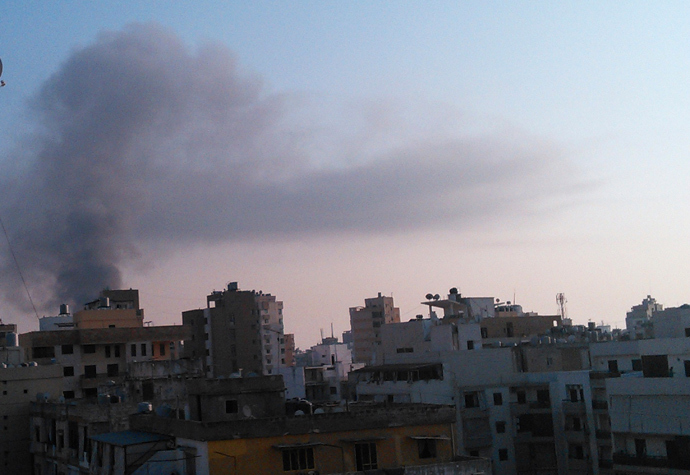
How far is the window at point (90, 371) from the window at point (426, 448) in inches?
1513

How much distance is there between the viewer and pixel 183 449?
30484 millimetres

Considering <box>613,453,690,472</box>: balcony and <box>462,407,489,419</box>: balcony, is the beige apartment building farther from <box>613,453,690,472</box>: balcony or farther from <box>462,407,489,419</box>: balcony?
<box>613,453,690,472</box>: balcony

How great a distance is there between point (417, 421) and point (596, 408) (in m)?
28.6

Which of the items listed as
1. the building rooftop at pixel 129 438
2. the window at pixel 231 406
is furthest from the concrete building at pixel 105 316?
the window at pixel 231 406

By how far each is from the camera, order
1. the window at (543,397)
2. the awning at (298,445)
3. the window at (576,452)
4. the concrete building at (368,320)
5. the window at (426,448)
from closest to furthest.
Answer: the awning at (298,445) → the window at (426,448) → the window at (576,452) → the window at (543,397) → the concrete building at (368,320)

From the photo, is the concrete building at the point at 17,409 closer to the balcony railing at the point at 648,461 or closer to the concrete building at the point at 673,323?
the balcony railing at the point at 648,461

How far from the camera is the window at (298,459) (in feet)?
98.3

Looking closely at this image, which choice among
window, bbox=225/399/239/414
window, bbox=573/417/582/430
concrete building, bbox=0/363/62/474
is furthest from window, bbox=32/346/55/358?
window, bbox=573/417/582/430

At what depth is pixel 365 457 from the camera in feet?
103

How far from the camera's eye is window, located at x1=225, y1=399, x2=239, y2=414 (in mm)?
33344

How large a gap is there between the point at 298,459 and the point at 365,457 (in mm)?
2659

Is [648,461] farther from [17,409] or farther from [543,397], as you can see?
[17,409]

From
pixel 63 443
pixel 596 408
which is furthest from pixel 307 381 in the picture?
pixel 63 443

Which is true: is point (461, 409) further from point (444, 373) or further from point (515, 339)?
point (515, 339)
